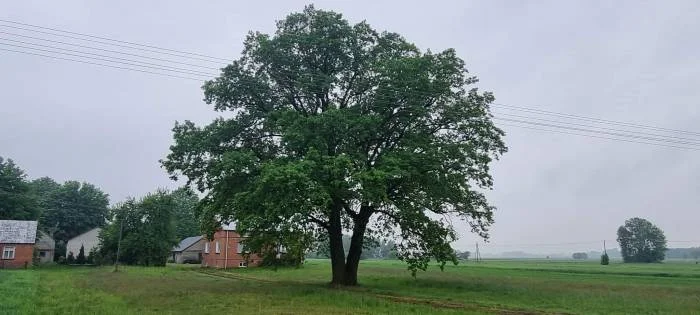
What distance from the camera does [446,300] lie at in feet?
73.1

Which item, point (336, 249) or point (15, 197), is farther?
point (15, 197)

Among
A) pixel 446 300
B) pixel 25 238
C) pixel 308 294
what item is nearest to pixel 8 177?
pixel 25 238

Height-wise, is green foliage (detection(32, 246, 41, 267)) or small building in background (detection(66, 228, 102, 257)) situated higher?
small building in background (detection(66, 228, 102, 257))

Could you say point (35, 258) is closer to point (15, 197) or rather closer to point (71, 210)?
point (15, 197)

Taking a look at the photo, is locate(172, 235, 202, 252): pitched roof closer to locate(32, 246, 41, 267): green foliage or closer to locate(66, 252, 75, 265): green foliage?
locate(66, 252, 75, 265): green foliage

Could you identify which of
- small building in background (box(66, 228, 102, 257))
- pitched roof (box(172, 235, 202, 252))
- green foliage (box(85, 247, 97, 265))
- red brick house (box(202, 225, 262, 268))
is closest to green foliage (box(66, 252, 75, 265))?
green foliage (box(85, 247, 97, 265))

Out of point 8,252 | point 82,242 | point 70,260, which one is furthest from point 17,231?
point 82,242

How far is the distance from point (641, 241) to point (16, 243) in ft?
477

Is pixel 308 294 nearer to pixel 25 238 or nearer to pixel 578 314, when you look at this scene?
pixel 578 314

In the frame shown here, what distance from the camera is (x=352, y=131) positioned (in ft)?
82.0

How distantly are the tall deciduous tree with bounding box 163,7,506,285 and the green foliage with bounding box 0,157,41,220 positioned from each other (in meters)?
52.3

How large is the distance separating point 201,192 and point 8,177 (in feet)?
175

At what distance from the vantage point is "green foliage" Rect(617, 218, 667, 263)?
136 m

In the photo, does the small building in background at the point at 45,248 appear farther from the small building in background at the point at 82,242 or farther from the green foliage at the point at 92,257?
the green foliage at the point at 92,257
